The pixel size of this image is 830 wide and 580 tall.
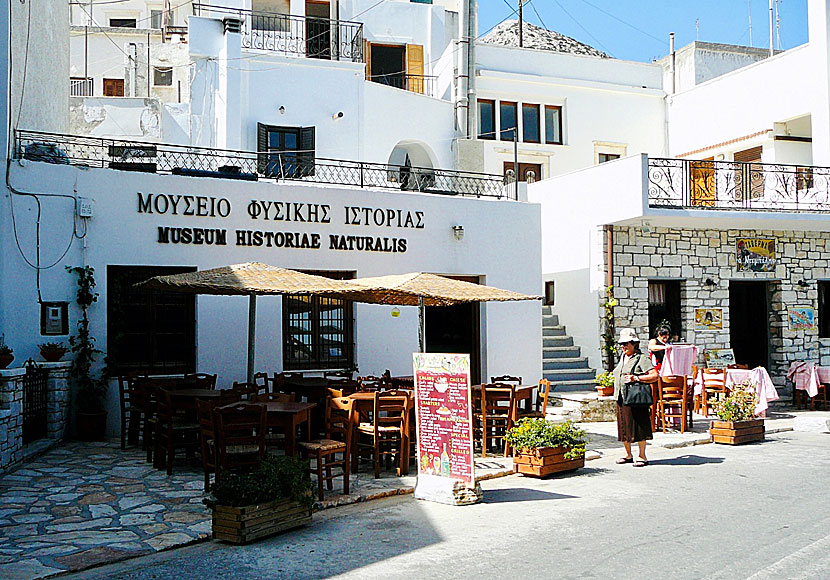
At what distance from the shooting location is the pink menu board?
8.54 m

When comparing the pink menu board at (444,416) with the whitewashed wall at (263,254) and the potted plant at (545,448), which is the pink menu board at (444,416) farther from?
the whitewashed wall at (263,254)

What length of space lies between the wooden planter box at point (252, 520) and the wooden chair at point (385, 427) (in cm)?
243

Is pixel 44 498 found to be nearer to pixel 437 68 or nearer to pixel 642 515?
pixel 642 515

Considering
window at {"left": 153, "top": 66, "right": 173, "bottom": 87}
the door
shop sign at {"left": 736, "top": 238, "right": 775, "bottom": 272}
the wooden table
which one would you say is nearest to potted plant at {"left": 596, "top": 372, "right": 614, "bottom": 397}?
shop sign at {"left": 736, "top": 238, "right": 775, "bottom": 272}

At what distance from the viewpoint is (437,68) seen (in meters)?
25.2

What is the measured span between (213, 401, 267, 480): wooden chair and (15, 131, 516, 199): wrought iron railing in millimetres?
5443

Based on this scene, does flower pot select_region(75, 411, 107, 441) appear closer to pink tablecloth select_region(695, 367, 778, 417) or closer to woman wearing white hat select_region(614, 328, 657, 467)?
woman wearing white hat select_region(614, 328, 657, 467)

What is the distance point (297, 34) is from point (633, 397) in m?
16.2

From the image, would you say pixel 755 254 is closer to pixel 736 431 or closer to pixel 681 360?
pixel 681 360

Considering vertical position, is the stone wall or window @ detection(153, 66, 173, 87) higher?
window @ detection(153, 66, 173, 87)

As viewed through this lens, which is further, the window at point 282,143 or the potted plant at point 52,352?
the window at point 282,143

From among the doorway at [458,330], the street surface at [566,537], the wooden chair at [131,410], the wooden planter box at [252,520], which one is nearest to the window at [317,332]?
the doorway at [458,330]

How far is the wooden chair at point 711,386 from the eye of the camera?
15322 mm

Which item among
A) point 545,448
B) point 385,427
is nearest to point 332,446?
point 385,427
